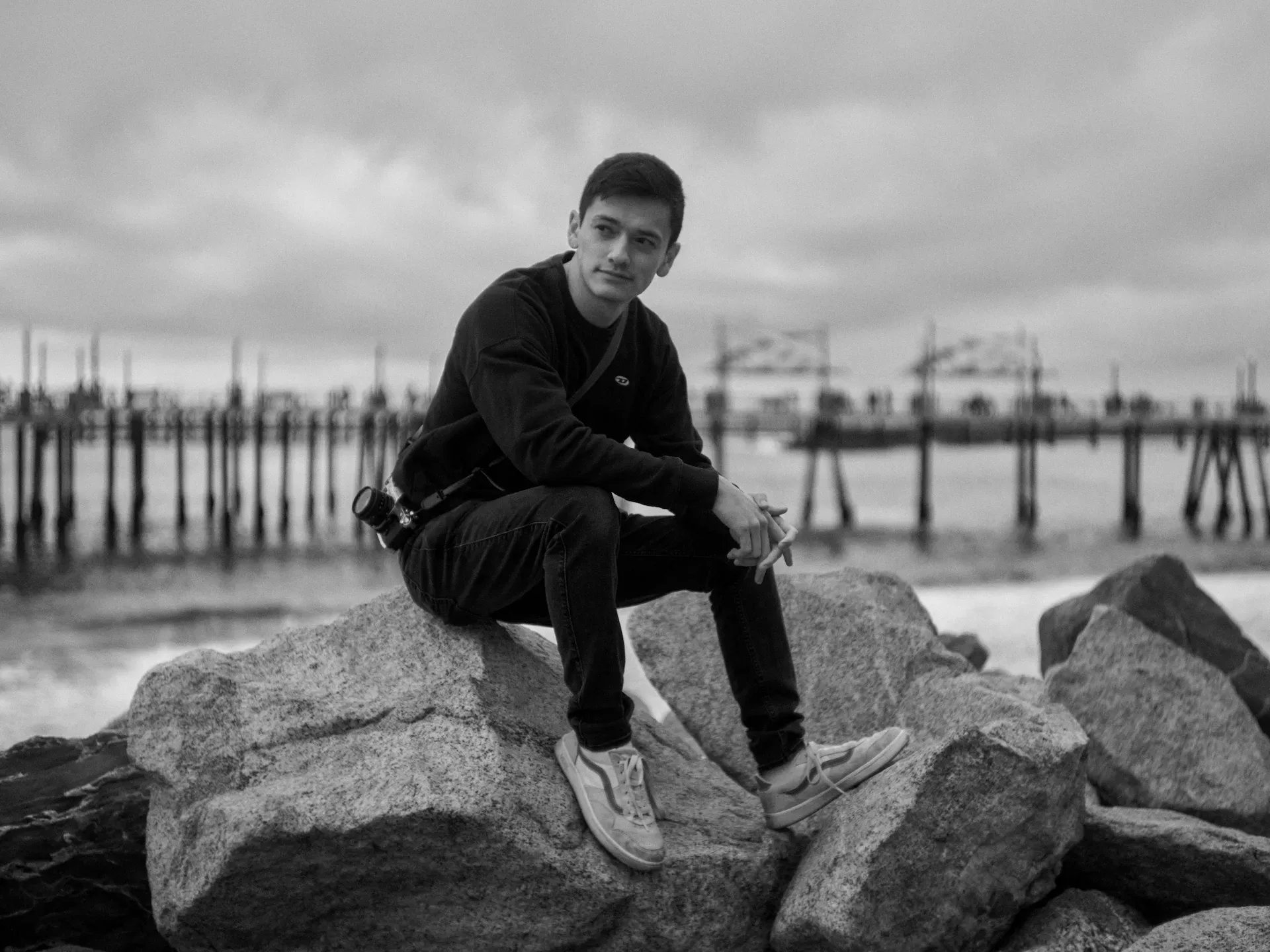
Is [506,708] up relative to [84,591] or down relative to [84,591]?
up

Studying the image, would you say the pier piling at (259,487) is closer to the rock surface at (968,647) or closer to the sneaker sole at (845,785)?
the rock surface at (968,647)

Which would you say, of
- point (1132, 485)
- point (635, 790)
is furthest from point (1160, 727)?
point (1132, 485)

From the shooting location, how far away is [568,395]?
3.56 m

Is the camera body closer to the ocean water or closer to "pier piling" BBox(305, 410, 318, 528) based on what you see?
the ocean water

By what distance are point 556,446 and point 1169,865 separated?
6.95ft

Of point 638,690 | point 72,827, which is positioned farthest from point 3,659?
point 72,827

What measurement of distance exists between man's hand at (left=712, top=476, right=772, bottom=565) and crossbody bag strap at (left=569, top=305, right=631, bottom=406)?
0.49m

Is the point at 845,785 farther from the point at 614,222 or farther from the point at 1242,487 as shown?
the point at 1242,487

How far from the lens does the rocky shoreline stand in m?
3.23

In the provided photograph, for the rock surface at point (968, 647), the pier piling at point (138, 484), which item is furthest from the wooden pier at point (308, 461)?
the rock surface at point (968, 647)

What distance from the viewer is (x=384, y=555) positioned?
32.0 meters

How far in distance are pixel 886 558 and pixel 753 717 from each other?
31263 mm

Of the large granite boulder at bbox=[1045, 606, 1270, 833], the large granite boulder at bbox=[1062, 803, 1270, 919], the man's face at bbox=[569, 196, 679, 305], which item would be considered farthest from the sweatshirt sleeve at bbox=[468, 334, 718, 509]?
the large granite boulder at bbox=[1045, 606, 1270, 833]

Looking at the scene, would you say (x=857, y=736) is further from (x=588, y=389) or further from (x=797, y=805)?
(x=588, y=389)
